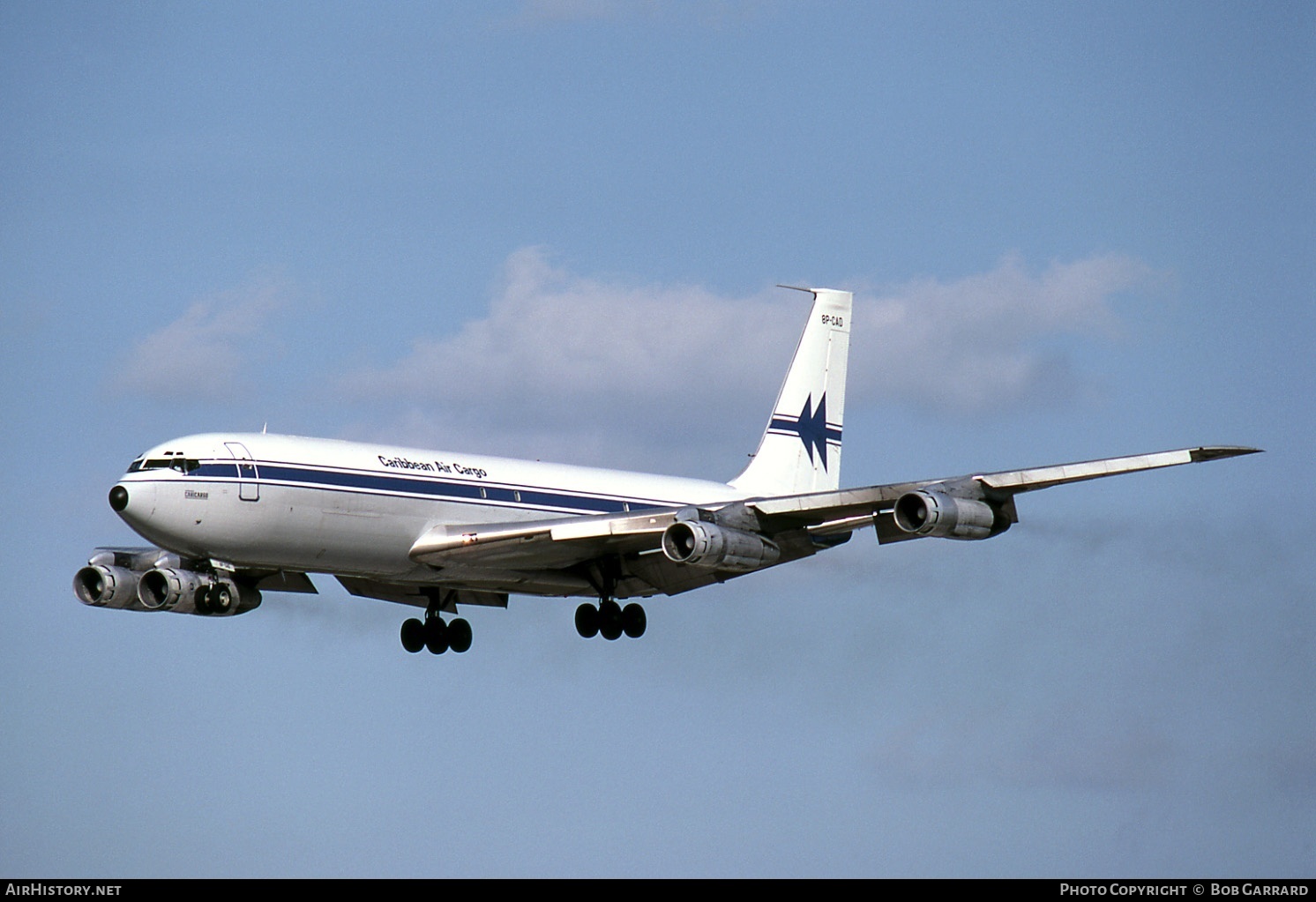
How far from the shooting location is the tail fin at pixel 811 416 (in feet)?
236

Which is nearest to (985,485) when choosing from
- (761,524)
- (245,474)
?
(761,524)

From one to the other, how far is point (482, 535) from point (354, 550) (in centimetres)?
374

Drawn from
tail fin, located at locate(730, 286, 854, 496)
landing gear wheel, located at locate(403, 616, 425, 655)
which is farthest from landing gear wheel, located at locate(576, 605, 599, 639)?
tail fin, located at locate(730, 286, 854, 496)

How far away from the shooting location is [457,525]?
194 feet

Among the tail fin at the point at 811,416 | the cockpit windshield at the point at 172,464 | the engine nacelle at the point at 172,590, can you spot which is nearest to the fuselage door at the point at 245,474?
the cockpit windshield at the point at 172,464

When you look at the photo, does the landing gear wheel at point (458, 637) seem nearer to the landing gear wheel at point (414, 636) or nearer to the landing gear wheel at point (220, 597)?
the landing gear wheel at point (414, 636)

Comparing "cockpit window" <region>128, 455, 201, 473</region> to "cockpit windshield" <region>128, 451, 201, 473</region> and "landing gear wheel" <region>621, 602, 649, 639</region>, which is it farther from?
"landing gear wheel" <region>621, 602, 649, 639</region>

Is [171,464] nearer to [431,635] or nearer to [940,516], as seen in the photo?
[431,635]

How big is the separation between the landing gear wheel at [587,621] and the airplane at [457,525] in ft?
0.21

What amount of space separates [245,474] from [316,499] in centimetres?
214

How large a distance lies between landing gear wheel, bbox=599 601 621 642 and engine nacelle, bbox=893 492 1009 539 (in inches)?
435
